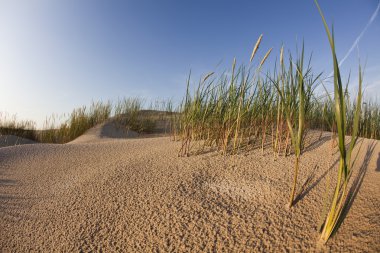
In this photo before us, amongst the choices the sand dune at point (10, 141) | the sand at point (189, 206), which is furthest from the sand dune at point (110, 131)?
the sand at point (189, 206)

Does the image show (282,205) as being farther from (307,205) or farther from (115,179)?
(115,179)

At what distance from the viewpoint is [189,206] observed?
1152 millimetres

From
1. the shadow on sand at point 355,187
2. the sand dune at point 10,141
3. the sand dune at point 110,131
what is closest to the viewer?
the shadow on sand at point 355,187

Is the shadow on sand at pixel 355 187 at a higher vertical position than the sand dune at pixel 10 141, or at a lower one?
higher

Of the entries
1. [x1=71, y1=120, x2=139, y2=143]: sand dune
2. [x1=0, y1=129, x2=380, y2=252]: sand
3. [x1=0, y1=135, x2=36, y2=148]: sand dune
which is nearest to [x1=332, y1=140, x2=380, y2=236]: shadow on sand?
[x1=0, y1=129, x2=380, y2=252]: sand

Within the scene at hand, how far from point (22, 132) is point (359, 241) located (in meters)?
8.17

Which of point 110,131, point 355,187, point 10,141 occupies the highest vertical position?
point 110,131

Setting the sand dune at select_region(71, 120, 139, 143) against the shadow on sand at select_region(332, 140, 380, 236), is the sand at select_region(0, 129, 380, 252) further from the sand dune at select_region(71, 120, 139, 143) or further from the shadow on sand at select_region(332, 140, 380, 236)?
the sand dune at select_region(71, 120, 139, 143)

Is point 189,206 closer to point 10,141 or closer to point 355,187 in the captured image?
point 355,187

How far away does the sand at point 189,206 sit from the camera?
91cm

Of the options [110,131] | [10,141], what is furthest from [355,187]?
[10,141]

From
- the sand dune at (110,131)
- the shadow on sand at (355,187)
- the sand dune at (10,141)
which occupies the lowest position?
the sand dune at (10,141)

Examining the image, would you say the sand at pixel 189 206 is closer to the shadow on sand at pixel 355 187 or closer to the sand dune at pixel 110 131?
the shadow on sand at pixel 355 187

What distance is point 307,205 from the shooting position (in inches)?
40.8
